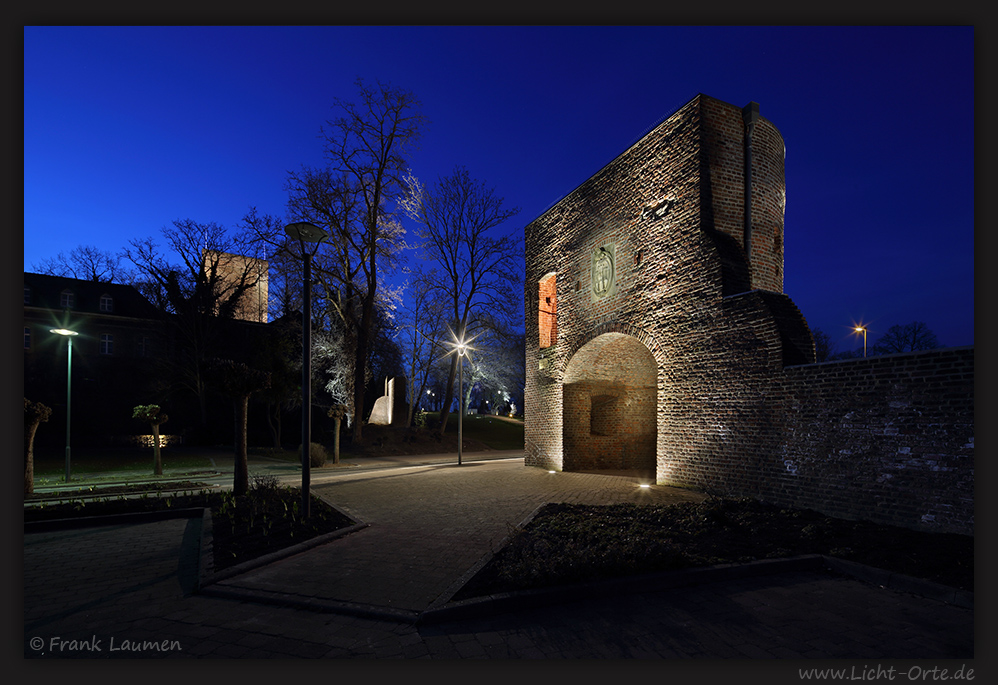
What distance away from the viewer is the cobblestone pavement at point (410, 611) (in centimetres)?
310

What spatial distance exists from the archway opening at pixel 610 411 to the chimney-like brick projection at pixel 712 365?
4cm

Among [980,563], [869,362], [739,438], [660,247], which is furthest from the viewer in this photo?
[660,247]

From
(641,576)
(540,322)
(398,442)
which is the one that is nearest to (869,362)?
(641,576)

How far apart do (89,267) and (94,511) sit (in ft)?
121

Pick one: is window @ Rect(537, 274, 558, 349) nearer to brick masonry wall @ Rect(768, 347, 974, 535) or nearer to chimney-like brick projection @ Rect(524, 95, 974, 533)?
chimney-like brick projection @ Rect(524, 95, 974, 533)

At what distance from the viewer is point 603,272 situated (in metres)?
12.0

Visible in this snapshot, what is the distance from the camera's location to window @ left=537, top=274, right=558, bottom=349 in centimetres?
1456

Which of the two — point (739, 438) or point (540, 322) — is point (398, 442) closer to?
point (540, 322)

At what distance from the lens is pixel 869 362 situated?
639 cm

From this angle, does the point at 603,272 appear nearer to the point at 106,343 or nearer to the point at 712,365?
the point at 712,365

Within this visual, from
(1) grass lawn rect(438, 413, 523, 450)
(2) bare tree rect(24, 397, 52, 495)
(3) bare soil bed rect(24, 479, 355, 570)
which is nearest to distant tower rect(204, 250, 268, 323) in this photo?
(1) grass lawn rect(438, 413, 523, 450)

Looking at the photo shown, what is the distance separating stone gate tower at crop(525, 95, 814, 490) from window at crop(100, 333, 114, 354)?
1380 inches

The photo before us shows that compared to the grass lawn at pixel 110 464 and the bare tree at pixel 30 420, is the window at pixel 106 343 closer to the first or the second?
the grass lawn at pixel 110 464

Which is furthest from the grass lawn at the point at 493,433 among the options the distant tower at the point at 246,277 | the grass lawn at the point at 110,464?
the distant tower at the point at 246,277
